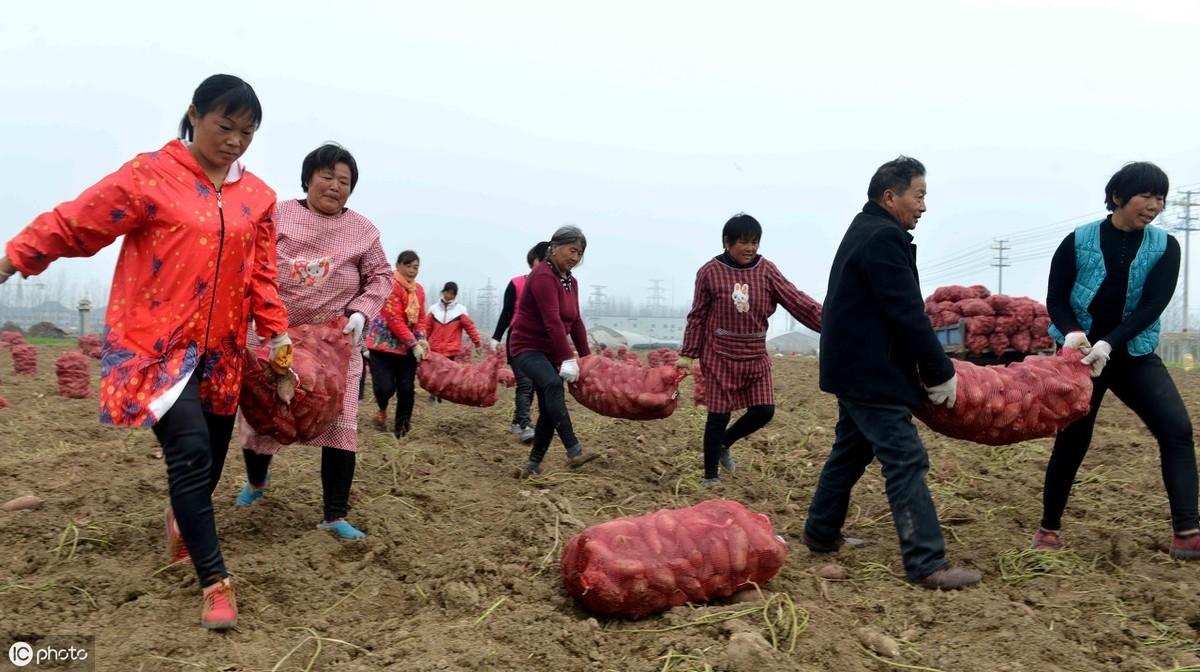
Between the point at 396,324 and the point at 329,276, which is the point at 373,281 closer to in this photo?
the point at 329,276

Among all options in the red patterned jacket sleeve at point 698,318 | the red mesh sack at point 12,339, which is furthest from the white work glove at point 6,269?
the red mesh sack at point 12,339

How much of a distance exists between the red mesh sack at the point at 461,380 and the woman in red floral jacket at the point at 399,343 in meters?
0.15

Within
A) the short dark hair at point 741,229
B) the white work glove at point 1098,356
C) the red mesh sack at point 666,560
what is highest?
the short dark hair at point 741,229

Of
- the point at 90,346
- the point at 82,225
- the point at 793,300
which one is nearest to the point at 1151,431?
the point at 793,300

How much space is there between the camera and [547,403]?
566 centimetres

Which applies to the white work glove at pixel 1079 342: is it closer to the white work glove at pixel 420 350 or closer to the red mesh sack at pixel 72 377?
the white work glove at pixel 420 350

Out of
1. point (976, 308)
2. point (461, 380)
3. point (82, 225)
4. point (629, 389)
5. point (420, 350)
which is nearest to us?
point (82, 225)

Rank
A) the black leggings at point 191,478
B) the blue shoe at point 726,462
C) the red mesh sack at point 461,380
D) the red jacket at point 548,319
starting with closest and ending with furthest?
the black leggings at point 191,478 < the red jacket at point 548,319 < the blue shoe at point 726,462 < the red mesh sack at point 461,380

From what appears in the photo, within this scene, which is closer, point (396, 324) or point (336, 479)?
point (336, 479)

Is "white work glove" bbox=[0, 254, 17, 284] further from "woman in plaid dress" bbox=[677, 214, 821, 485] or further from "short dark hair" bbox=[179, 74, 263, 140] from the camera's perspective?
"woman in plaid dress" bbox=[677, 214, 821, 485]

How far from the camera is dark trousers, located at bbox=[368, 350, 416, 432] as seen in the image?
7.35 m

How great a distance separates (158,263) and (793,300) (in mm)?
3699

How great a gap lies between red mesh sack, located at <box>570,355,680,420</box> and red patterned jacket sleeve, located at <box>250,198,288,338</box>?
231 cm

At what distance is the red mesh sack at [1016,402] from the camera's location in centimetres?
360
